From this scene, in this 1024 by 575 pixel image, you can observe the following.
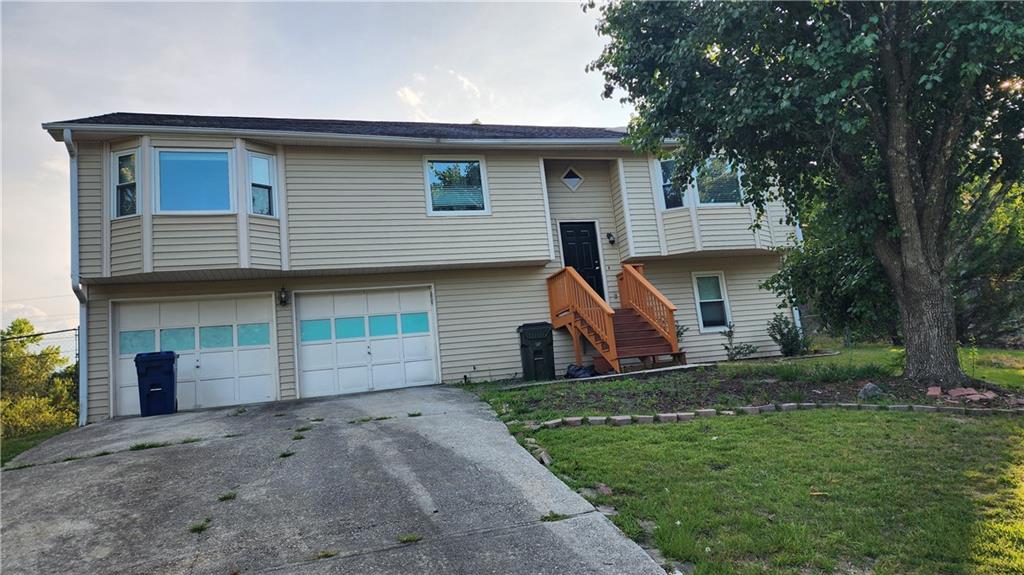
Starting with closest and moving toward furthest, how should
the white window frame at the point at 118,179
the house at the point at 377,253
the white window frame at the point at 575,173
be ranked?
1. the white window frame at the point at 118,179
2. the house at the point at 377,253
3. the white window frame at the point at 575,173

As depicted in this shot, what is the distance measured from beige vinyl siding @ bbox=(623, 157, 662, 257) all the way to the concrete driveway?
690 centimetres

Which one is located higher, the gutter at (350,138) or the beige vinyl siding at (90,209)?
the gutter at (350,138)

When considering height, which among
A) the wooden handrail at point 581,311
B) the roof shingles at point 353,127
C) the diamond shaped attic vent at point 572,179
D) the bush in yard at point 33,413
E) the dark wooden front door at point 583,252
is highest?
the roof shingles at point 353,127

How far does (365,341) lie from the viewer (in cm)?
1051

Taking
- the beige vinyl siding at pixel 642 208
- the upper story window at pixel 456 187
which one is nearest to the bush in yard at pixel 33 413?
the upper story window at pixel 456 187

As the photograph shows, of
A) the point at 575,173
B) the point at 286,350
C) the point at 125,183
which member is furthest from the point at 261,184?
the point at 575,173

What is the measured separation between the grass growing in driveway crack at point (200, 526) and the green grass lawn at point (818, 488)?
2671 mm

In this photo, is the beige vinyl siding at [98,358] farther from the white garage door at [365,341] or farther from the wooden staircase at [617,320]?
the wooden staircase at [617,320]

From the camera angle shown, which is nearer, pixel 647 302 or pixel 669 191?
pixel 647 302

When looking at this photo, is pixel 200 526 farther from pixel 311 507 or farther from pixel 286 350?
pixel 286 350

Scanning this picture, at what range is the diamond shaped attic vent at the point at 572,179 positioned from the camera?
487 inches

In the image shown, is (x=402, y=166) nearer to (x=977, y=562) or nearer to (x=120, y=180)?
(x=120, y=180)

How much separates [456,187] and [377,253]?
2.27 meters

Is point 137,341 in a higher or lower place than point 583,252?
lower
